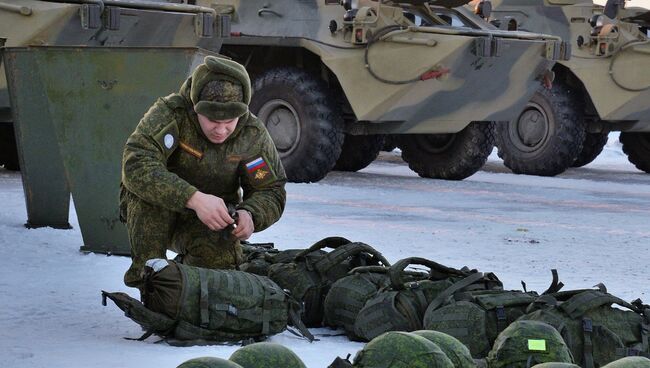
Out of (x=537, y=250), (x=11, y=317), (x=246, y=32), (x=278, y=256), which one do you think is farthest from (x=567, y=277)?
(x=246, y=32)

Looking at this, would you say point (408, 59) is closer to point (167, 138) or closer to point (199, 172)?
Result: point (199, 172)

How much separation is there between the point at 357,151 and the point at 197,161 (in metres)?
9.40

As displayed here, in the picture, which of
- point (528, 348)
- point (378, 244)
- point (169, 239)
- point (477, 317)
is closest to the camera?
point (528, 348)

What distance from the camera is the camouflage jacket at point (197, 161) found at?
15.4 ft

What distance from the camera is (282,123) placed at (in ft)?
41.0

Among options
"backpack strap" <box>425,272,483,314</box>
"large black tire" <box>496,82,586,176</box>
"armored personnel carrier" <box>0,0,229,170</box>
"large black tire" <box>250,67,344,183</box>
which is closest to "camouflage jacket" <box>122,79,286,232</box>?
"backpack strap" <box>425,272,483,314</box>

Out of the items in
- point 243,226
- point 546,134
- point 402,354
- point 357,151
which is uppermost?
point 402,354

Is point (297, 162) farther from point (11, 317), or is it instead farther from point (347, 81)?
point (11, 317)

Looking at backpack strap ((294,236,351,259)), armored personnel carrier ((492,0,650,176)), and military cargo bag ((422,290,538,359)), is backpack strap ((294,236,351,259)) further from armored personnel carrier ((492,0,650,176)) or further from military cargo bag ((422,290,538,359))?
armored personnel carrier ((492,0,650,176))

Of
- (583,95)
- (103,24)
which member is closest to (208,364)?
(103,24)

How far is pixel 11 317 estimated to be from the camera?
4852 millimetres

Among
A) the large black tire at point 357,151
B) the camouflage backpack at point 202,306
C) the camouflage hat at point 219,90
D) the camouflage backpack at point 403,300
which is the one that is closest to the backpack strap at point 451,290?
the camouflage backpack at point 403,300

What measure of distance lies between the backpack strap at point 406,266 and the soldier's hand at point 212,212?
22.5 inches

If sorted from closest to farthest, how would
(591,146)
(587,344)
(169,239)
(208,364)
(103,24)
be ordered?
(208,364)
(587,344)
(169,239)
(103,24)
(591,146)
